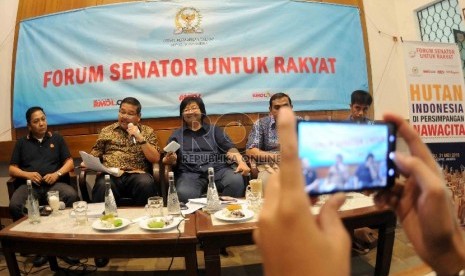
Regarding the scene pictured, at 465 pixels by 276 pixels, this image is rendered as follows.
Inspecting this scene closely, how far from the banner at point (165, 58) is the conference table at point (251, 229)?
52.4 inches

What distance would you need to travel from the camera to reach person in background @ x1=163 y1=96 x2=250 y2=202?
2307 mm

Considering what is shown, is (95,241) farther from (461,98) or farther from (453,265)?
(461,98)

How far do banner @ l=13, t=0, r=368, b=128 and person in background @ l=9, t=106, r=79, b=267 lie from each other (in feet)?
0.90

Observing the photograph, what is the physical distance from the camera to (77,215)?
5.05ft

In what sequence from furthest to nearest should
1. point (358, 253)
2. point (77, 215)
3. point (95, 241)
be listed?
point (358, 253) → point (77, 215) → point (95, 241)

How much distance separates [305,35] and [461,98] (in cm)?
137

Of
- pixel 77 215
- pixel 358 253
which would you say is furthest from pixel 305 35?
pixel 77 215

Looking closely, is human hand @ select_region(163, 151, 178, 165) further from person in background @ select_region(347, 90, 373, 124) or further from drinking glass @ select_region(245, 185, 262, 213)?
person in background @ select_region(347, 90, 373, 124)

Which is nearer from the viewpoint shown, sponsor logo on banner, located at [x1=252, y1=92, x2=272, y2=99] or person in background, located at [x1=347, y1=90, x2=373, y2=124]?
person in background, located at [x1=347, y1=90, x2=373, y2=124]

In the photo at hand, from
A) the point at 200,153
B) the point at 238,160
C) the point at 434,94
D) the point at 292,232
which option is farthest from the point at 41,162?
the point at 434,94

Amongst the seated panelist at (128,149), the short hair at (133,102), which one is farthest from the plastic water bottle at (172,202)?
the short hair at (133,102)

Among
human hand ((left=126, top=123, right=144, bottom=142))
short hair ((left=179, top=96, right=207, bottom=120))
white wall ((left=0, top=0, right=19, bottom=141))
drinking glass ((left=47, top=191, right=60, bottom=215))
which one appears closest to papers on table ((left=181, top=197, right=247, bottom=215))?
drinking glass ((left=47, top=191, right=60, bottom=215))

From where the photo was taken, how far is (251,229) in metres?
1.35

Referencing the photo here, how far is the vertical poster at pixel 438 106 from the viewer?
7.54 feet
